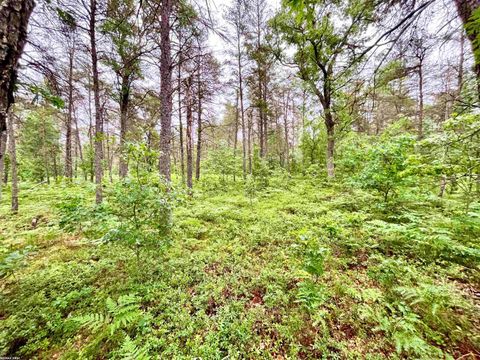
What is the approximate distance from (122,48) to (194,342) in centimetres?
854

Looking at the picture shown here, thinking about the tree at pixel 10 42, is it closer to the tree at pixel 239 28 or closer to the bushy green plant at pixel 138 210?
the bushy green plant at pixel 138 210

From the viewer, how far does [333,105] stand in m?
8.48

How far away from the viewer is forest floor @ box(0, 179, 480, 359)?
1849 mm

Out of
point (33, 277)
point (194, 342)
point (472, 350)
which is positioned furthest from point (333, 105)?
point (33, 277)

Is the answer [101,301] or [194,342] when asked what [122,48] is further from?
[194,342]

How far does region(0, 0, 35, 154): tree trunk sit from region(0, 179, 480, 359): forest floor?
5.83 ft

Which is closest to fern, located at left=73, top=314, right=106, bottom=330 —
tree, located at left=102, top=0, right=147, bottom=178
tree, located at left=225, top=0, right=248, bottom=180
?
tree, located at left=102, top=0, right=147, bottom=178

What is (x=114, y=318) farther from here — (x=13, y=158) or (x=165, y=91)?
(x=13, y=158)

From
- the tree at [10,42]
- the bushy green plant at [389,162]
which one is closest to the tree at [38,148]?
the tree at [10,42]

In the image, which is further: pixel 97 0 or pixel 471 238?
pixel 97 0

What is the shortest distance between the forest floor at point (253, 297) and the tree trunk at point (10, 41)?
5.83ft

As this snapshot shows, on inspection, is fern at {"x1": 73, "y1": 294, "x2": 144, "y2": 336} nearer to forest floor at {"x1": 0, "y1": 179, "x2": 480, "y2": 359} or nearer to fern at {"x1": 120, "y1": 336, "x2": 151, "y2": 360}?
forest floor at {"x1": 0, "y1": 179, "x2": 480, "y2": 359}

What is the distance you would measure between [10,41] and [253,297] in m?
3.55

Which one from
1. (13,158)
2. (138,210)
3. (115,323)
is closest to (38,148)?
(13,158)
